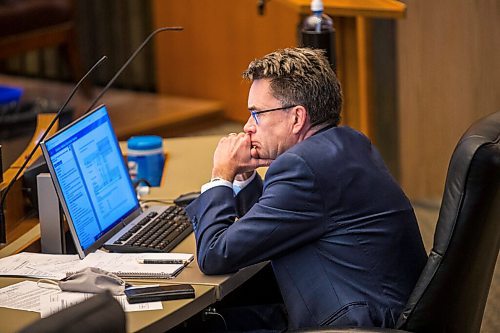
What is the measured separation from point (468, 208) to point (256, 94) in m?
0.57

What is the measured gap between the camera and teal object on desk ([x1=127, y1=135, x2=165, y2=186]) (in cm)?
321

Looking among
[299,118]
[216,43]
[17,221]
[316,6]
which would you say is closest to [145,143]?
[17,221]

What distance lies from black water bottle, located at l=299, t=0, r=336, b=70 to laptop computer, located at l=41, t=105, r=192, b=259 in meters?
0.86

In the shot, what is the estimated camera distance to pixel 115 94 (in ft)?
21.8

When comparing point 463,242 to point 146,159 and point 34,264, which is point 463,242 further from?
point 146,159

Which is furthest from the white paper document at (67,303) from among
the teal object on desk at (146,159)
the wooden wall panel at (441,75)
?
the wooden wall panel at (441,75)

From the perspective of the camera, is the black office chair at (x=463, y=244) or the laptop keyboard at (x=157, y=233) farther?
the laptop keyboard at (x=157, y=233)

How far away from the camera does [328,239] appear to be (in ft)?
7.42

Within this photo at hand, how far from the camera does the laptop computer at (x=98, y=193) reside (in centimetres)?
242

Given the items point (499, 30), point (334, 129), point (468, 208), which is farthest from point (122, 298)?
point (499, 30)

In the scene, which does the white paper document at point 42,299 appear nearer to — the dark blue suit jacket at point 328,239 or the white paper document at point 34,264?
the white paper document at point 34,264

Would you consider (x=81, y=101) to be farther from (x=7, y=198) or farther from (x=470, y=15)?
(x=7, y=198)

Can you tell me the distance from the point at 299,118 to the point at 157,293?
19.8 inches

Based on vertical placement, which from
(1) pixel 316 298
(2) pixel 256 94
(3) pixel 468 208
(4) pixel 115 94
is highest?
(2) pixel 256 94
